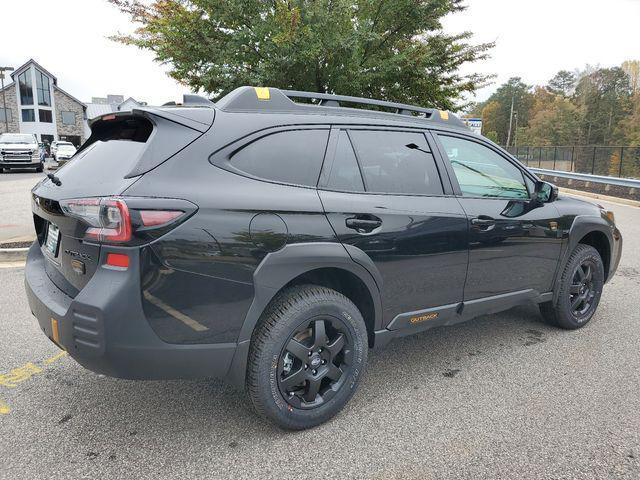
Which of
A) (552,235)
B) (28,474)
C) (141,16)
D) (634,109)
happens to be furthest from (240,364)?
(634,109)

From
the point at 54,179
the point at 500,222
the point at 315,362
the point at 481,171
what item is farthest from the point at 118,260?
the point at 481,171

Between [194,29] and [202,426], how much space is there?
20.3ft

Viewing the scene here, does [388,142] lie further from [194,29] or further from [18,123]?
[18,123]

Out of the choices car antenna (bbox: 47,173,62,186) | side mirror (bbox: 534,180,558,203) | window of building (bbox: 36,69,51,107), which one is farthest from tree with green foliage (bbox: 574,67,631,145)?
car antenna (bbox: 47,173,62,186)

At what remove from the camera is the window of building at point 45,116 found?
5916 centimetres

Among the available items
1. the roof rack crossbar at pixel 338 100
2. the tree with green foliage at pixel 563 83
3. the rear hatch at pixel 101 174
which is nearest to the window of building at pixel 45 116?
the rear hatch at pixel 101 174

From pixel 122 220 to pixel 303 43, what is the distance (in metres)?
5.41

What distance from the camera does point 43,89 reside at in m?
59.9

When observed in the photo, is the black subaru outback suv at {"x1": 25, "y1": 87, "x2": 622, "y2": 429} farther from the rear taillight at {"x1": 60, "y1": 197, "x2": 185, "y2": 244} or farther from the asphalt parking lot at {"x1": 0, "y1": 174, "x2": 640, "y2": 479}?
the asphalt parking lot at {"x1": 0, "y1": 174, "x2": 640, "y2": 479}

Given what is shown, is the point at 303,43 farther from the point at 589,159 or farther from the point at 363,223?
the point at 589,159

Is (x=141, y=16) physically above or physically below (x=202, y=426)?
above

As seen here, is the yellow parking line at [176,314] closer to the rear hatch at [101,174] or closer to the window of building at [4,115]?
the rear hatch at [101,174]

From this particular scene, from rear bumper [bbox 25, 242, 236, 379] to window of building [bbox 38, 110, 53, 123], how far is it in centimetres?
6680

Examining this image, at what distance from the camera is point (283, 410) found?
263 cm
